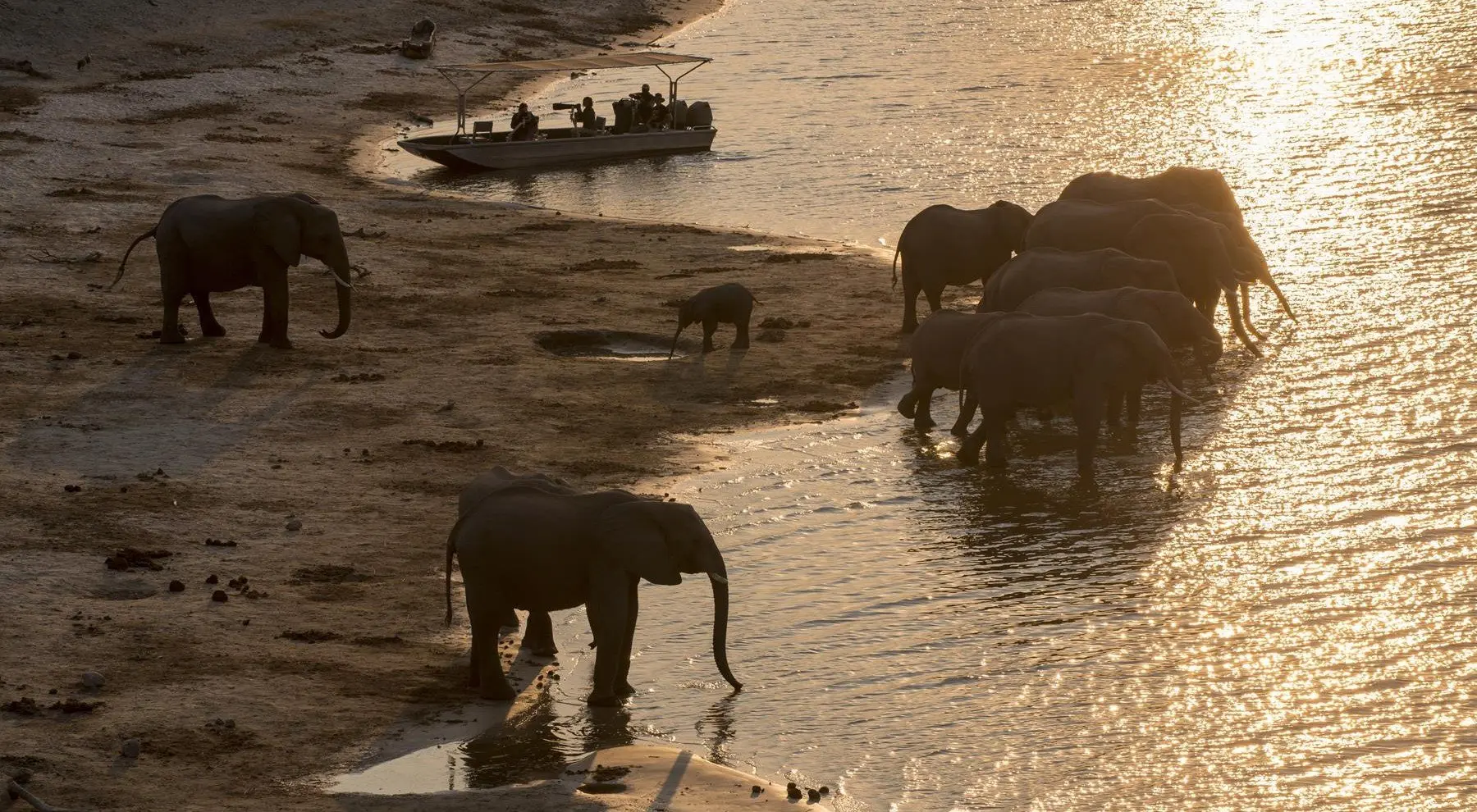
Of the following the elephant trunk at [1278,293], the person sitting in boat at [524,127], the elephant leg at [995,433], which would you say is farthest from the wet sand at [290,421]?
the elephant trunk at [1278,293]

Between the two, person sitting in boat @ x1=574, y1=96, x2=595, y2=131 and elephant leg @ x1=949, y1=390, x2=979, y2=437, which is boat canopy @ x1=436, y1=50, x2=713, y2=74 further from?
elephant leg @ x1=949, y1=390, x2=979, y2=437

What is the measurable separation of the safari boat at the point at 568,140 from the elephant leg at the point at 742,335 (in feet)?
67.6

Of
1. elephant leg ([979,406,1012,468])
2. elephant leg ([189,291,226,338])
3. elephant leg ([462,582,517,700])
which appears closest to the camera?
elephant leg ([462,582,517,700])

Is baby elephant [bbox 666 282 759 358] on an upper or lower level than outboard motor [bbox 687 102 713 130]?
lower

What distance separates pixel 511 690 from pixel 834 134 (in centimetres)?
3713

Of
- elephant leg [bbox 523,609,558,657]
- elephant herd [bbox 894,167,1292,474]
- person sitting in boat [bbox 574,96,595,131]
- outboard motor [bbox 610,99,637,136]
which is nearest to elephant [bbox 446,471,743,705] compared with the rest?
elephant leg [bbox 523,609,558,657]

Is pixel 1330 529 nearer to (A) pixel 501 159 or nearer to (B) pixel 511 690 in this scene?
(B) pixel 511 690

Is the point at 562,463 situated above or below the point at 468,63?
below

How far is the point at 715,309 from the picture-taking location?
83.4ft

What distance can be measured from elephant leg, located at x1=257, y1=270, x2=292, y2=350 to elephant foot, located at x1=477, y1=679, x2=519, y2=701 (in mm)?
11398

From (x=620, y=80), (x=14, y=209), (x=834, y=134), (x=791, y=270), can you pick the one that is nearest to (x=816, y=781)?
(x=791, y=270)

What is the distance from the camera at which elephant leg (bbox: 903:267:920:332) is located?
26953 mm

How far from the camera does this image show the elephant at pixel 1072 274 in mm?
23219

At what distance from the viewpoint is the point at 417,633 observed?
15.6 m
